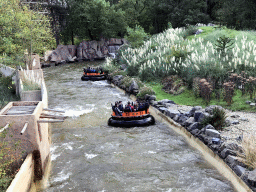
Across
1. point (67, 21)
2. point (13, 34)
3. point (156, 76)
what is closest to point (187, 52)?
point (156, 76)

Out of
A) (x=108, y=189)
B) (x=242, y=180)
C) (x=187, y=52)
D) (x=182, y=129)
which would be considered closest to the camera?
(x=242, y=180)

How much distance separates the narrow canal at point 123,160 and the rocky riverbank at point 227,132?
1.59ft

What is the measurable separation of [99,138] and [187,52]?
27.8ft

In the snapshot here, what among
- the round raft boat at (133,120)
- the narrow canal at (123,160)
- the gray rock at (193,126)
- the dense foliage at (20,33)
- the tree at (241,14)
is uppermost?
the tree at (241,14)

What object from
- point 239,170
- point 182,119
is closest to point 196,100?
point 182,119

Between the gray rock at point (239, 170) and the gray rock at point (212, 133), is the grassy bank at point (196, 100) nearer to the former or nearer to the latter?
the gray rock at point (212, 133)

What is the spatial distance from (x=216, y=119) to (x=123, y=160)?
310 cm

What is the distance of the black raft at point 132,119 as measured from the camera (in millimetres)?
10094

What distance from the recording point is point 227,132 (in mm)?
7797

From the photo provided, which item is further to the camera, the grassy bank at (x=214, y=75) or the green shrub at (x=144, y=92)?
the green shrub at (x=144, y=92)

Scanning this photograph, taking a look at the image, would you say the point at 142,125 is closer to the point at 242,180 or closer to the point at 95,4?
the point at 242,180

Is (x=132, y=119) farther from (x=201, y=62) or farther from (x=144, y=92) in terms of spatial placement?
(x=201, y=62)

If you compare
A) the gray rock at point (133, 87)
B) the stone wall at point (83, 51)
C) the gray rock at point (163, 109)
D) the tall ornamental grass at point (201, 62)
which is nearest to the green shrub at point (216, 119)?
the gray rock at point (163, 109)

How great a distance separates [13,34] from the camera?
613 inches
